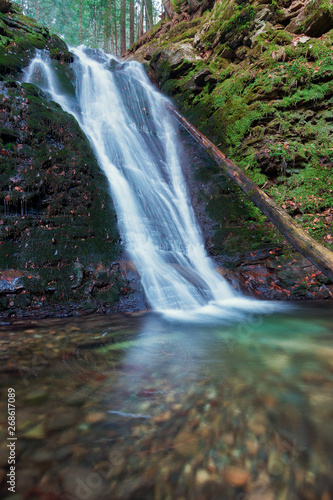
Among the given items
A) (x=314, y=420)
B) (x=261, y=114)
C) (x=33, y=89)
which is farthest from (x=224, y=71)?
(x=314, y=420)

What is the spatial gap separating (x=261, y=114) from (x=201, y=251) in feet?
16.4

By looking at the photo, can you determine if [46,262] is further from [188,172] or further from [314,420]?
[188,172]

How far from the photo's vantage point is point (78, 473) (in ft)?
4.22

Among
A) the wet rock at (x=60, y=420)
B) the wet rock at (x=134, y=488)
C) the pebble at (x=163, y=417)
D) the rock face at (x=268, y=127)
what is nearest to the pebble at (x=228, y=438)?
the pebble at (x=163, y=417)

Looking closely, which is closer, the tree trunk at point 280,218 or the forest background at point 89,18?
the tree trunk at point 280,218

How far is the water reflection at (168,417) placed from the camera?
123cm

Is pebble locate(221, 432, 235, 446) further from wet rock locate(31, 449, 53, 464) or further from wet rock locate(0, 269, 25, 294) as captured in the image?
wet rock locate(0, 269, 25, 294)

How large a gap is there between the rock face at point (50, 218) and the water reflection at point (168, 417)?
1124mm

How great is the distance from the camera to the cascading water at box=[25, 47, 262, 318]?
5.27 metres

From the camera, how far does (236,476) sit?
1250 mm

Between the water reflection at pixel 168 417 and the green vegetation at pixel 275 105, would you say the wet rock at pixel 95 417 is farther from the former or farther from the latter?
the green vegetation at pixel 275 105

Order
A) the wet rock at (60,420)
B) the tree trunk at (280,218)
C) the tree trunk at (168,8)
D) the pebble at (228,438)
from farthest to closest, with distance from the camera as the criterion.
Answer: the tree trunk at (168,8)
the tree trunk at (280,218)
the wet rock at (60,420)
the pebble at (228,438)

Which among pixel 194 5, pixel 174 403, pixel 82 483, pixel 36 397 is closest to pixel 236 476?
pixel 174 403

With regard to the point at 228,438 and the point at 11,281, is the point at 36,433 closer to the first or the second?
the point at 228,438
